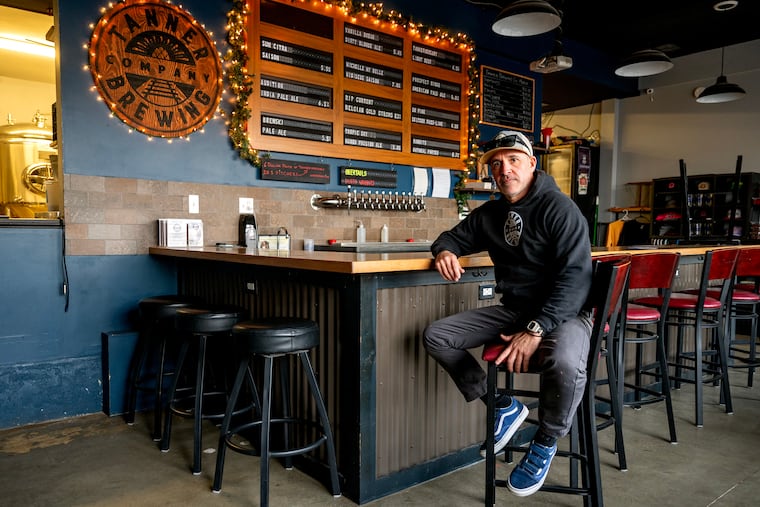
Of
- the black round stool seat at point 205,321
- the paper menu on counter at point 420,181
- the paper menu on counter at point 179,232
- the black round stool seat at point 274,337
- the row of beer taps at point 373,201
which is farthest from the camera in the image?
the paper menu on counter at point 420,181

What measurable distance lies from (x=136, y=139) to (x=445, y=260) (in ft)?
8.23

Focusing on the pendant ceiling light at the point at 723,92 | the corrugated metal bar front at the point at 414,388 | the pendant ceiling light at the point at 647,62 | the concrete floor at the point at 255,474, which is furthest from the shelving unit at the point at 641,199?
the corrugated metal bar front at the point at 414,388

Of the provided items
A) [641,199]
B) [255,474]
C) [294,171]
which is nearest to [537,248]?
[255,474]

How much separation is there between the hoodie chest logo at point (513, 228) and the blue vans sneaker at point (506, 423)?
66cm

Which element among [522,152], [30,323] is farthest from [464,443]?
[30,323]

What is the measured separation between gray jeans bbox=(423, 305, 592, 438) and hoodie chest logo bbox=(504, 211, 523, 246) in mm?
306

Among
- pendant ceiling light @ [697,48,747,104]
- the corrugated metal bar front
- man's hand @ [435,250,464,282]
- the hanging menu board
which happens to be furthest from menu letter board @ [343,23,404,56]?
pendant ceiling light @ [697,48,747,104]

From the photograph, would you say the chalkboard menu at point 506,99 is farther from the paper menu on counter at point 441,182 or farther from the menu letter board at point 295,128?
the menu letter board at point 295,128

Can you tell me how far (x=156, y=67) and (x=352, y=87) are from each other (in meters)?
1.65

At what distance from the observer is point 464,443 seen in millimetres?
2537

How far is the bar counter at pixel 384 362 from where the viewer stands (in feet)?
6.99

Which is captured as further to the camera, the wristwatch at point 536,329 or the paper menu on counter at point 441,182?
the paper menu on counter at point 441,182

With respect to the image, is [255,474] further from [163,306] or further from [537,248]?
[537,248]

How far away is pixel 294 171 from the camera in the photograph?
427cm
